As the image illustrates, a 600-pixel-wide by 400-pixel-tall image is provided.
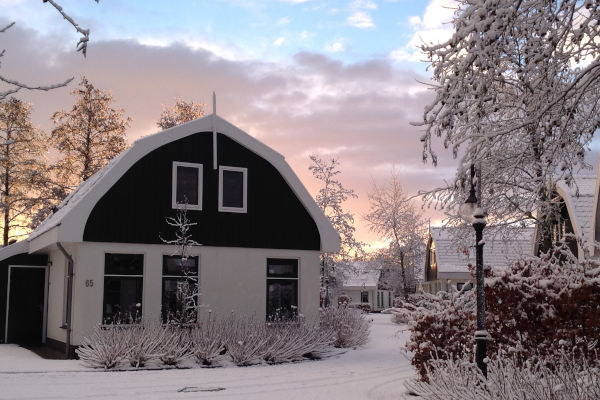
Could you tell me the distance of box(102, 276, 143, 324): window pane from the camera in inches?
619

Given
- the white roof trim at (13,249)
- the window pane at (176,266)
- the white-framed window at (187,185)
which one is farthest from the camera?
the white roof trim at (13,249)

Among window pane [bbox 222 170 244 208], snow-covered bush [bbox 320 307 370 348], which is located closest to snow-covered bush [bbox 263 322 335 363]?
snow-covered bush [bbox 320 307 370 348]

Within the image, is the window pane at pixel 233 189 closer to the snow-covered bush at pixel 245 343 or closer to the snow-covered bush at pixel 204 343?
the snow-covered bush at pixel 204 343

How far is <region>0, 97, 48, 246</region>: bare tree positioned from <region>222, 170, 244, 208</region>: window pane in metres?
19.1

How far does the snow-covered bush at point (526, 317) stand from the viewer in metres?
8.74

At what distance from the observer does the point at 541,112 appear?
23.9 feet

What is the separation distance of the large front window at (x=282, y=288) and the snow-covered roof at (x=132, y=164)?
1.13 m

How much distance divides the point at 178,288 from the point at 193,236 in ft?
4.67

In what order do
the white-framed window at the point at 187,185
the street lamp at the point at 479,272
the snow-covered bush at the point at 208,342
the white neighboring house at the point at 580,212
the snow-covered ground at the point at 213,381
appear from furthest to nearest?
the white neighboring house at the point at 580,212 < the white-framed window at the point at 187,185 < the snow-covered bush at the point at 208,342 < the snow-covered ground at the point at 213,381 < the street lamp at the point at 479,272

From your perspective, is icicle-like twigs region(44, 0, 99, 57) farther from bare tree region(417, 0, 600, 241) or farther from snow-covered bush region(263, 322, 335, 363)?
snow-covered bush region(263, 322, 335, 363)

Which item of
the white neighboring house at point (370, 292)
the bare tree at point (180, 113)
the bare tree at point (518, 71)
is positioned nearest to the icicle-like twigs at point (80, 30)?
the bare tree at point (518, 71)

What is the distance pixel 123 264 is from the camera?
52.6ft

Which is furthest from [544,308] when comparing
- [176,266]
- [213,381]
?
[176,266]

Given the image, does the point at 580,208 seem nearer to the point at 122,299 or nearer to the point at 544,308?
the point at 544,308
